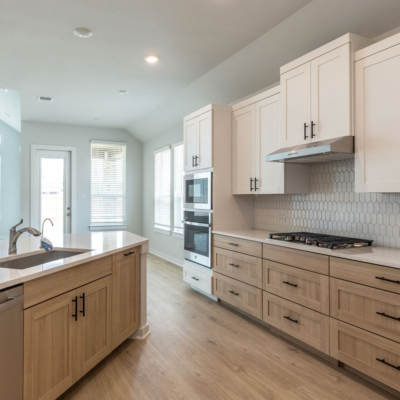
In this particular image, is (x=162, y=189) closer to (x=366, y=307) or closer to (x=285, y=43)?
(x=285, y=43)

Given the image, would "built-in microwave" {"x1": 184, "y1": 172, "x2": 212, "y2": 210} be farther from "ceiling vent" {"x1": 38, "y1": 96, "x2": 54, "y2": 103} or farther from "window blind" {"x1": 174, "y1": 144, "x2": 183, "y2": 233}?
"ceiling vent" {"x1": 38, "y1": 96, "x2": 54, "y2": 103}

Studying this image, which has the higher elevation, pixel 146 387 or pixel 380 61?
pixel 380 61

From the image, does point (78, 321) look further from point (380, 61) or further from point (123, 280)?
point (380, 61)

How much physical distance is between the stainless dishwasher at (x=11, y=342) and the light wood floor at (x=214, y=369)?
582mm

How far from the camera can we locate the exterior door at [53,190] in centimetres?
690

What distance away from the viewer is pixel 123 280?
2.61m

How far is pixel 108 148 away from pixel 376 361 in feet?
22.1

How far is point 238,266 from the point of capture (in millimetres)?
3428

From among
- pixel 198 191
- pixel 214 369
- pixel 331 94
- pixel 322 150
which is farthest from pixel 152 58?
pixel 214 369

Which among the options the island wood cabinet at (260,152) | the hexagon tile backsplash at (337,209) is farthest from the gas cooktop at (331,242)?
the island wood cabinet at (260,152)

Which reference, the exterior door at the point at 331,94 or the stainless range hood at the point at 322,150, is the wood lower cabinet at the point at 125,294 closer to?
the stainless range hood at the point at 322,150

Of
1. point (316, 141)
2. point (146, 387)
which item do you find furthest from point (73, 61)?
point (146, 387)

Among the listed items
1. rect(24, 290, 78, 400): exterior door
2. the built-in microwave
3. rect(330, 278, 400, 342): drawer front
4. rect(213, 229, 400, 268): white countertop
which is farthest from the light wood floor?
the built-in microwave

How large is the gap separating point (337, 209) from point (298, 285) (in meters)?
0.85
